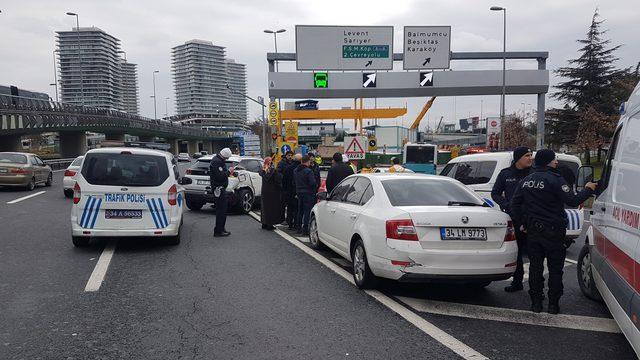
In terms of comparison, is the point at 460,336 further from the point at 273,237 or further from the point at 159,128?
the point at 159,128

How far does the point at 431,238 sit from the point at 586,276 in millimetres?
2068

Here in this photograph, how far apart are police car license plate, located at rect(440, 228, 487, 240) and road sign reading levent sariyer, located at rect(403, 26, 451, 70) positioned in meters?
16.8

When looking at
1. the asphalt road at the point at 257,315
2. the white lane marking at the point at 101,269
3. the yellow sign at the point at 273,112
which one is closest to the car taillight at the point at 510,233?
the asphalt road at the point at 257,315

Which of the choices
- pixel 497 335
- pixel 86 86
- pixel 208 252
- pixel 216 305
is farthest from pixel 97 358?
pixel 86 86

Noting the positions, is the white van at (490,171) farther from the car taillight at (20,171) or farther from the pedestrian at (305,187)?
the car taillight at (20,171)

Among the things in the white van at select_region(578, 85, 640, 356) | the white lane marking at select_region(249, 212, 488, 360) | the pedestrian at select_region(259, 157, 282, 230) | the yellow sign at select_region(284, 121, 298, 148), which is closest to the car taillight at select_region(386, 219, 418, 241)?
the white lane marking at select_region(249, 212, 488, 360)

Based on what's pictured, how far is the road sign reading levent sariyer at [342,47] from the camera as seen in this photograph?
2053cm

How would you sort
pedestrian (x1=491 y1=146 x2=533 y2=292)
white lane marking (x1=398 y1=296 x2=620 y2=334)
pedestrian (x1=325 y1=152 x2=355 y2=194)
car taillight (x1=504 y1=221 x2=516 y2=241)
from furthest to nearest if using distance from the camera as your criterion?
pedestrian (x1=325 y1=152 x2=355 y2=194), pedestrian (x1=491 y1=146 x2=533 y2=292), car taillight (x1=504 y1=221 x2=516 y2=241), white lane marking (x1=398 y1=296 x2=620 y2=334)

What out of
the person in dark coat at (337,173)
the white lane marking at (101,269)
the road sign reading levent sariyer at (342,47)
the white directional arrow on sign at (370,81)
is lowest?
the white lane marking at (101,269)

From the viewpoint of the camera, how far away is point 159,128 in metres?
70.2

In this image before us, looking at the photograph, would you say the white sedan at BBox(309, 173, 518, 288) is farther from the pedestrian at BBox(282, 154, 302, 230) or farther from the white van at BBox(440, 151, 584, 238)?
the pedestrian at BBox(282, 154, 302, 230)

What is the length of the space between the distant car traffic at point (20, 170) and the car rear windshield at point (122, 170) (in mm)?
12763

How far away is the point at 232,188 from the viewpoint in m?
13.5

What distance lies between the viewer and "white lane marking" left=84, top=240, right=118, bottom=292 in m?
5.98
